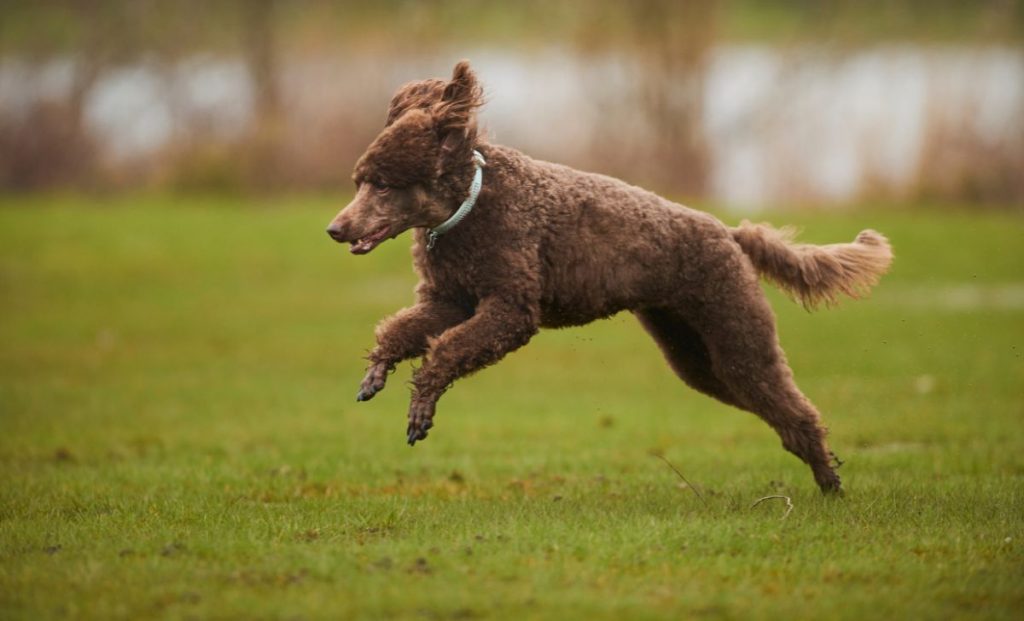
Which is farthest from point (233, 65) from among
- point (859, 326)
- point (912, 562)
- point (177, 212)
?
point (912, 562)

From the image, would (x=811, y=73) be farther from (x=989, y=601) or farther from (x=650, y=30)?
(x=989, y=601)

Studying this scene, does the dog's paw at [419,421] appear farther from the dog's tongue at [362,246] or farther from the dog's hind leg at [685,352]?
the dog's hind leg at [685,352]

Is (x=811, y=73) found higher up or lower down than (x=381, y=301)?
higher up

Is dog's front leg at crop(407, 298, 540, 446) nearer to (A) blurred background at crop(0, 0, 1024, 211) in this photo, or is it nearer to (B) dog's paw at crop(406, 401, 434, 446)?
(B) dog's paw at crop(406, 401, 434, 446)

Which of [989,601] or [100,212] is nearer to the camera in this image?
[989,601]

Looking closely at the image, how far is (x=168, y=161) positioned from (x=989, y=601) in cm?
2202

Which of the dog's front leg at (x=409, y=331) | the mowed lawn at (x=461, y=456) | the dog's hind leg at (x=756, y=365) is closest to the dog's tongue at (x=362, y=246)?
the dog's front leg at (x=409, y=331)

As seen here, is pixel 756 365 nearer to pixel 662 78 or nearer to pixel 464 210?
pixel 464 210

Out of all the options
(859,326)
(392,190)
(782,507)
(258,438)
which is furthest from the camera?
(859,326)

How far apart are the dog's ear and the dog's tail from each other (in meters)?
1.73

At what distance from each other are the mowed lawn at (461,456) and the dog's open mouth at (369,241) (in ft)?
4.68

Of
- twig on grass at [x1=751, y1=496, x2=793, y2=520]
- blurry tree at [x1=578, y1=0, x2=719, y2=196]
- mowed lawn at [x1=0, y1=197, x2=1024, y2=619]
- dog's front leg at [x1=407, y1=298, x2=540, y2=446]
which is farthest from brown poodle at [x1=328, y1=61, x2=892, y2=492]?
blurry tree at [x1=578, y1=0, x2=719, y2=196]

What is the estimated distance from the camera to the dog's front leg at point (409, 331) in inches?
288

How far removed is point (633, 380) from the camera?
49.5 ft
